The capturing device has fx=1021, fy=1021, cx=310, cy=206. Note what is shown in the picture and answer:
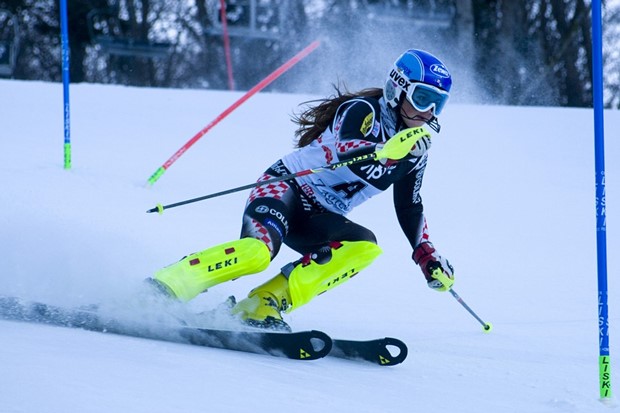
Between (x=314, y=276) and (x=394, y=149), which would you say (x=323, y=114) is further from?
(x=314, y=276)

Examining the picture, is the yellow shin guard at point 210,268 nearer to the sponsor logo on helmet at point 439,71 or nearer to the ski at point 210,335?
the ski at point 210,335

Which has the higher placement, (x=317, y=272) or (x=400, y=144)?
(x=400, y=144)

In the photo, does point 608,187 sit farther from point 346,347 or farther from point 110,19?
point 110,19

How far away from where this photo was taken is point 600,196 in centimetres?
397

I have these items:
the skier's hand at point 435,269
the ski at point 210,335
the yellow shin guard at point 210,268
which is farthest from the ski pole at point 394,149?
the skier's hand at point 435,269

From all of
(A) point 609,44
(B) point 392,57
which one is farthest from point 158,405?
(A) point 609,44

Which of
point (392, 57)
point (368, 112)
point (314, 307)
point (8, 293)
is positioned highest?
point (368, 112)

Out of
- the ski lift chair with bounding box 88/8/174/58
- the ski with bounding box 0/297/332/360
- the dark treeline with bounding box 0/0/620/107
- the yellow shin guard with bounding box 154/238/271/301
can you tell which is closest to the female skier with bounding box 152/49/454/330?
the yellow shin guard with bounding box 154/238/271/301

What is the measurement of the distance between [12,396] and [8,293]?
5.97ft

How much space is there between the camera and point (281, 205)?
4.62 meters

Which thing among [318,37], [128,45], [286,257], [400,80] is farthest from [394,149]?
[318,37]

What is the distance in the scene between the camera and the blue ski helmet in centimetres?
446

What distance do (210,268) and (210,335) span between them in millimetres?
280

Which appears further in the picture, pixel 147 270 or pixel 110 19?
pixel 110 19
